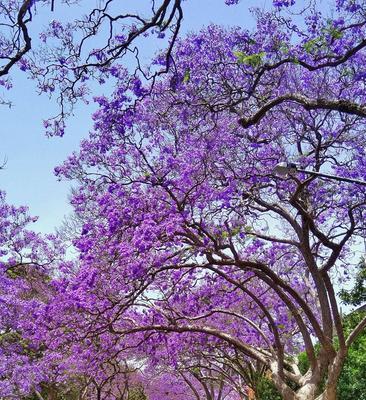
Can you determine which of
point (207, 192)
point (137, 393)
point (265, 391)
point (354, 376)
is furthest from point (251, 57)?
point (137, 393)

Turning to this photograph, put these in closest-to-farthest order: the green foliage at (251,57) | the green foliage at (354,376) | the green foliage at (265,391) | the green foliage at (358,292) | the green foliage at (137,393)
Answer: the green foliage at (251,57)
the green foliage at (354,376)
the green foliage at (358,292)
the green foliage at (265,391)
the green foliage at (137,393)

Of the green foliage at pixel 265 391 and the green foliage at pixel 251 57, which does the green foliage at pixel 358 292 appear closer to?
the green foliage at pixel 265 391

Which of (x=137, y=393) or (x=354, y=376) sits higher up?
(x=137, y=393)

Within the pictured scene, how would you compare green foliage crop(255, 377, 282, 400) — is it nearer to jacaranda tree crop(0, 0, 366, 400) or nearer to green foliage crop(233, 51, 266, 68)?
jacaranda tree crop(0, 0, 366, 400)

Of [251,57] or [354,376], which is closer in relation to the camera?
[251,57]

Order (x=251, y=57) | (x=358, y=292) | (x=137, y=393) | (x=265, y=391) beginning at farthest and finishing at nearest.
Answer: (x=137, y=393), (x=265, y=391), (x=358, y=292), (x=251, y=57)

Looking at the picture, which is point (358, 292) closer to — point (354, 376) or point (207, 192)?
point (354, 376)

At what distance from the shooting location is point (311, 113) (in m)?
12.3

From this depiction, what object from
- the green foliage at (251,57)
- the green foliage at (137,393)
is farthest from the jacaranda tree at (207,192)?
the green foliage at (137,393)

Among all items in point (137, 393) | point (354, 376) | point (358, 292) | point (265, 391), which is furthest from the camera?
point (137, 393)

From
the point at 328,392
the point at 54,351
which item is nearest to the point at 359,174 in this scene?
the point at 328,392

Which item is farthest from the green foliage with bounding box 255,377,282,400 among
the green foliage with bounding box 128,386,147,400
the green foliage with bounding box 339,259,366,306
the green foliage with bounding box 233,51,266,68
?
the green foliage with bounding box 128,386,147,400

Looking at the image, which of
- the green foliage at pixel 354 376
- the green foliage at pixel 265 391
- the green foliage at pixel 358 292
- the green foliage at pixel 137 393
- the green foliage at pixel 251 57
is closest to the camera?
the green foliage at pixel 251 57

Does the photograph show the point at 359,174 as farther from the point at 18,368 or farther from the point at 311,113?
the point at 18,368
